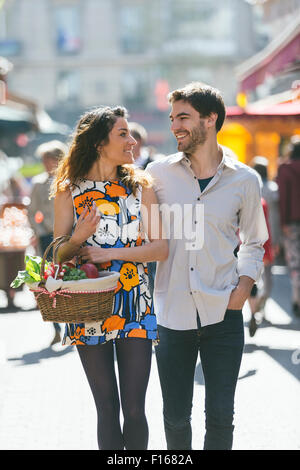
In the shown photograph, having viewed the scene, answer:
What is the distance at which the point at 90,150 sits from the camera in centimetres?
330

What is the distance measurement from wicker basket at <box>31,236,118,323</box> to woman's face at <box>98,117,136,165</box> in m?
0.59

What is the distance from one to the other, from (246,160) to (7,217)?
4715 millimetres

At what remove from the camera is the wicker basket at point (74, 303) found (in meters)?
2.95

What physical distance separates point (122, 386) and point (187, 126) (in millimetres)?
1150

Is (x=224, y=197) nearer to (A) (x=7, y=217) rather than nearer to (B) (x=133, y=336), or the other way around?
(B) (x=133, y=336)

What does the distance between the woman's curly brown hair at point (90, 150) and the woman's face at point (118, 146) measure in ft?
0.06

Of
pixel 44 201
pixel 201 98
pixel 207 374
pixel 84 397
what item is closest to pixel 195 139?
pixel 201 98

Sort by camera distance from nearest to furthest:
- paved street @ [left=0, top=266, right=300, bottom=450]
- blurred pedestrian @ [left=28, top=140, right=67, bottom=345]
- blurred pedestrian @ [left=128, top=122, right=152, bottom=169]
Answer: paved street @ [left=0, top=266, right=300, bottom=450] → blurred pedestrian @ [left=128, top=122, right=152, bottom=169] → blurred pedestrian @ [left=28, top=140, right=67, bottom=345]

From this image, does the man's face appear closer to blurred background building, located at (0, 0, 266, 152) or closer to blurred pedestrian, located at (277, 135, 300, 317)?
blurred pedestrian, located at (277, 135, 300, 317)

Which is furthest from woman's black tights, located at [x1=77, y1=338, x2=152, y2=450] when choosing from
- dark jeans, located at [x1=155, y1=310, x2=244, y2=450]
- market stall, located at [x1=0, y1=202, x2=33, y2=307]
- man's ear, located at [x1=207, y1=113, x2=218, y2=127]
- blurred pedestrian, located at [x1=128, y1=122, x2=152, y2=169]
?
market stall, located at [x1=0, y1=202, x2=33, y2=307]

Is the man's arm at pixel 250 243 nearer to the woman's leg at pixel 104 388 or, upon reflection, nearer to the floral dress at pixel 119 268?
the floral dress at pixel 119 268

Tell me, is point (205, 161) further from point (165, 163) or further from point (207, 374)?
point (207, 374)

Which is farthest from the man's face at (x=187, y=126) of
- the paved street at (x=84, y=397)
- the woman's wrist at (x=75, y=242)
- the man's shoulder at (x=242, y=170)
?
the paved street at (x=84, y=397)

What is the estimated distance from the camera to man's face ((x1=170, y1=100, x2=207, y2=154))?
10.8 ft
